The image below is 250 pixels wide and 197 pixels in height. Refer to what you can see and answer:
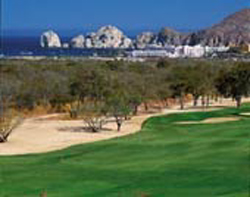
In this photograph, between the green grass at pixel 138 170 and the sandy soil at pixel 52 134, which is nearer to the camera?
the green grass at pixel 138 170

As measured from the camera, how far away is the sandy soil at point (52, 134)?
141ft

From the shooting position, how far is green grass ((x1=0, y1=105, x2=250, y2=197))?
856 inches

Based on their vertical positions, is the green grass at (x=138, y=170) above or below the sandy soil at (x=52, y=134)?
above

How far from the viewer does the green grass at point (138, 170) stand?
71.4ft

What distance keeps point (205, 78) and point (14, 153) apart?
37.2 metres

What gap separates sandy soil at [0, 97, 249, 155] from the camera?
43.0 meters

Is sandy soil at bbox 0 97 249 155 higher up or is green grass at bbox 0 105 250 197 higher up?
green grass at bbox 0 105 250 197

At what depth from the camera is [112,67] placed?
97625 millimetres

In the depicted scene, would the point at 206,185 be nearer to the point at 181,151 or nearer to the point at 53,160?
the point at 181,151

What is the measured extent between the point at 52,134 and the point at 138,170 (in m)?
24.4

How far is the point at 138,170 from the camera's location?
2750cm

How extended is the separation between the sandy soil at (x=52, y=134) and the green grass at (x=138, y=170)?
149 inches

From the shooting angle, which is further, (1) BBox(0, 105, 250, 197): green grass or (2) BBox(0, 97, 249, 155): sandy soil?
(2) BBox(0, 97, 249, 155): sandy soil

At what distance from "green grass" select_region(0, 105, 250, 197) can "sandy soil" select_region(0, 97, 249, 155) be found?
3794 mm
